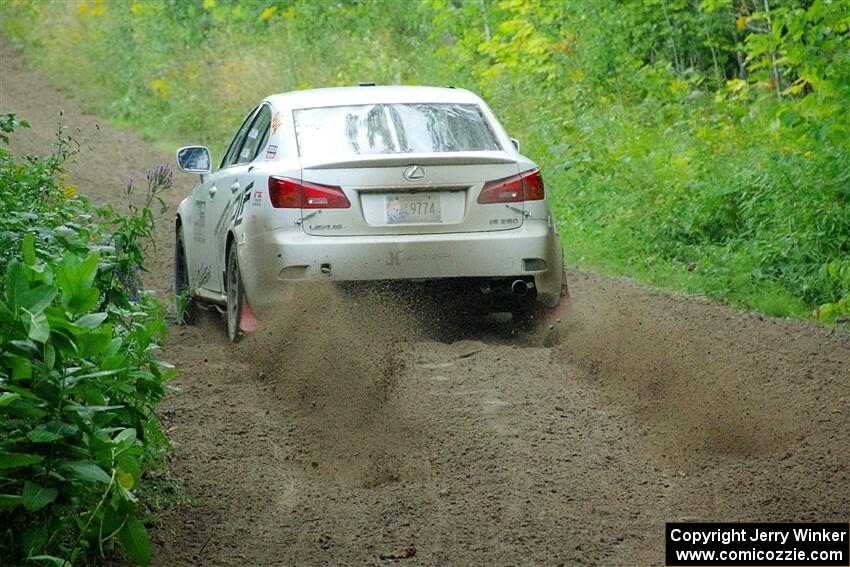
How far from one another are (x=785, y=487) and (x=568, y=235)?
28.8ft

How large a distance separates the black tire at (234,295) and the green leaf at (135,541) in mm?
4059

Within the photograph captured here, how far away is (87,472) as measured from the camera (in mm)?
4152

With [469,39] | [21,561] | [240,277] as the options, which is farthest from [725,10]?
[21,561]

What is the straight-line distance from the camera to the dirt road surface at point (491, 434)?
4992mm

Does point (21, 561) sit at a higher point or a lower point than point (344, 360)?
higher

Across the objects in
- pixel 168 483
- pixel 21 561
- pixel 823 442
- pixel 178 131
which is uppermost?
pixel 21 561

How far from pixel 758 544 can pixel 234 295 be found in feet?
15.7

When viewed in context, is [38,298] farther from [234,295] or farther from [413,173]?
[234,295]

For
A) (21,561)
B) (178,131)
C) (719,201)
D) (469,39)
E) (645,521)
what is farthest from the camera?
(178,131)

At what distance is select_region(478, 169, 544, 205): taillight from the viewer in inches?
323

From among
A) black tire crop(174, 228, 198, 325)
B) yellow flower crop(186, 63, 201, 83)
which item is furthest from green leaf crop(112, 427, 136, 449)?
yellow flower crop(186, 63, 201, 83)

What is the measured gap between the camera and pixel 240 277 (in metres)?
8.43

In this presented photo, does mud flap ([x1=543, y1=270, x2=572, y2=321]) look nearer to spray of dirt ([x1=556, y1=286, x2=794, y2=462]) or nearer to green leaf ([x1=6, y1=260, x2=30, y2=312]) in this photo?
spray of dirt ([x1=556, y1=286, x2=794, y2=462])

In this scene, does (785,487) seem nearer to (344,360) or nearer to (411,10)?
(344,360)
